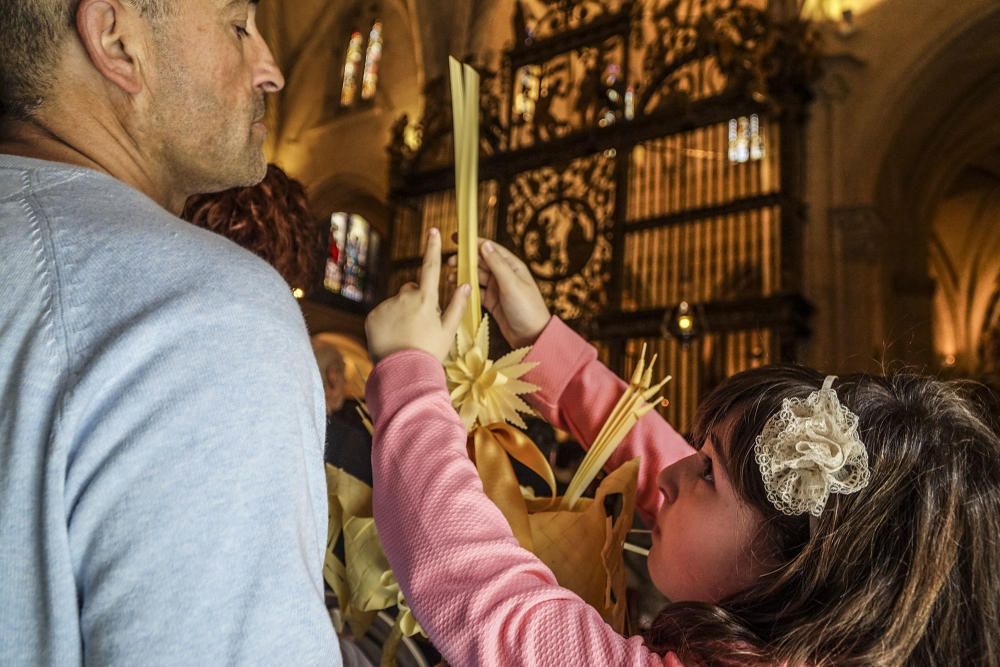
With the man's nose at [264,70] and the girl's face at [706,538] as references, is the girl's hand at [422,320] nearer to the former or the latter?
the man's nose at [264,70]

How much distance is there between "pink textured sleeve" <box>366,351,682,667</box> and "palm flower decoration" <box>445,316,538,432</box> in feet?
0.34

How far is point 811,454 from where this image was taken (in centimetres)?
89

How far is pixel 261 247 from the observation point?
136 cm

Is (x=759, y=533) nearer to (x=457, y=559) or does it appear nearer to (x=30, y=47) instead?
(x=457, y=559)

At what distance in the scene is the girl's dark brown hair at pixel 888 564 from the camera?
0.85m

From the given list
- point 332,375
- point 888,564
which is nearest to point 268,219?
point 888,564

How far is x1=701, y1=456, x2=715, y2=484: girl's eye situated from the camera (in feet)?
3.41

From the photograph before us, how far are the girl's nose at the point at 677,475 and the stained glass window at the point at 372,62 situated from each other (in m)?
12.1

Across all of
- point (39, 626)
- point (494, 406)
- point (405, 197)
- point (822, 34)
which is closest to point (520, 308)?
point (494, 406)

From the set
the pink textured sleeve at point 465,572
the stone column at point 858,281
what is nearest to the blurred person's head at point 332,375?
the pink textured sleeve at point 465,572

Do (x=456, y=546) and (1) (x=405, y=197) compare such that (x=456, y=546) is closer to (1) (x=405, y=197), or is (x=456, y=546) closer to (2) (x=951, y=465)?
(2) (x=951, y=465)

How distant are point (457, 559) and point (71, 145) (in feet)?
1.69

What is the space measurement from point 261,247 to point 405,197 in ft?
28.2

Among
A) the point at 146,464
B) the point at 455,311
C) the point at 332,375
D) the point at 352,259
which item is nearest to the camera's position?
the point at 146,464
